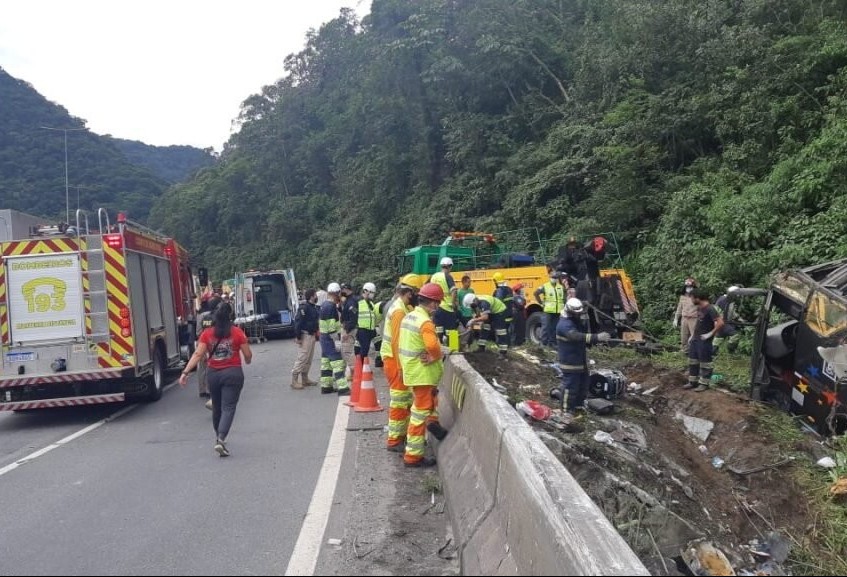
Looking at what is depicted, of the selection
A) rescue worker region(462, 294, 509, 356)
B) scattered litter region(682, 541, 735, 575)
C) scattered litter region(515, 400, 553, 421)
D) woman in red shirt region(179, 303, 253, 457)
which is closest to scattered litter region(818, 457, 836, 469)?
scattered litter region(682, 541, 735, 575)

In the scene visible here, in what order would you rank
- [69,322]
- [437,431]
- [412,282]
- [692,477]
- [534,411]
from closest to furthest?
[437,431], [692,477], [534,411], [412,282], [69,322]

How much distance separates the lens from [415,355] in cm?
587

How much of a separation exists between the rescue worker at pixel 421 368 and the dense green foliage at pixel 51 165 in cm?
4381

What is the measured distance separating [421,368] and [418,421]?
485 millimetres

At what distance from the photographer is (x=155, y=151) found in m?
106

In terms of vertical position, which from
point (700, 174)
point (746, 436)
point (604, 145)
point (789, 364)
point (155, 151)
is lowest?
point (746, 436)

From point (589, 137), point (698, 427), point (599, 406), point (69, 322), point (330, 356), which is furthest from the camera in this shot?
point (589, 137)

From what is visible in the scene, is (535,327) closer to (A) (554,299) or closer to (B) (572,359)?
(A) (554,299)

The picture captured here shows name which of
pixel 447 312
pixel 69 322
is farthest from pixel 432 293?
pixel 69 322

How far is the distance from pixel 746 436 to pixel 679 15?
51.8 ft

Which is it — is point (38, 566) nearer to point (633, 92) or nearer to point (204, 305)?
point (204, 305)

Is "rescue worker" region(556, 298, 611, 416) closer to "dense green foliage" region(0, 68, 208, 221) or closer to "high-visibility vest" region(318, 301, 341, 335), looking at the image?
"high-visibility vest" region(318, 301, 341, 335)

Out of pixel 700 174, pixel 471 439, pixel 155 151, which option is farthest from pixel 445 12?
pixel 155 151

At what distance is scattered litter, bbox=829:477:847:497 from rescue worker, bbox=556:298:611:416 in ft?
8.77
